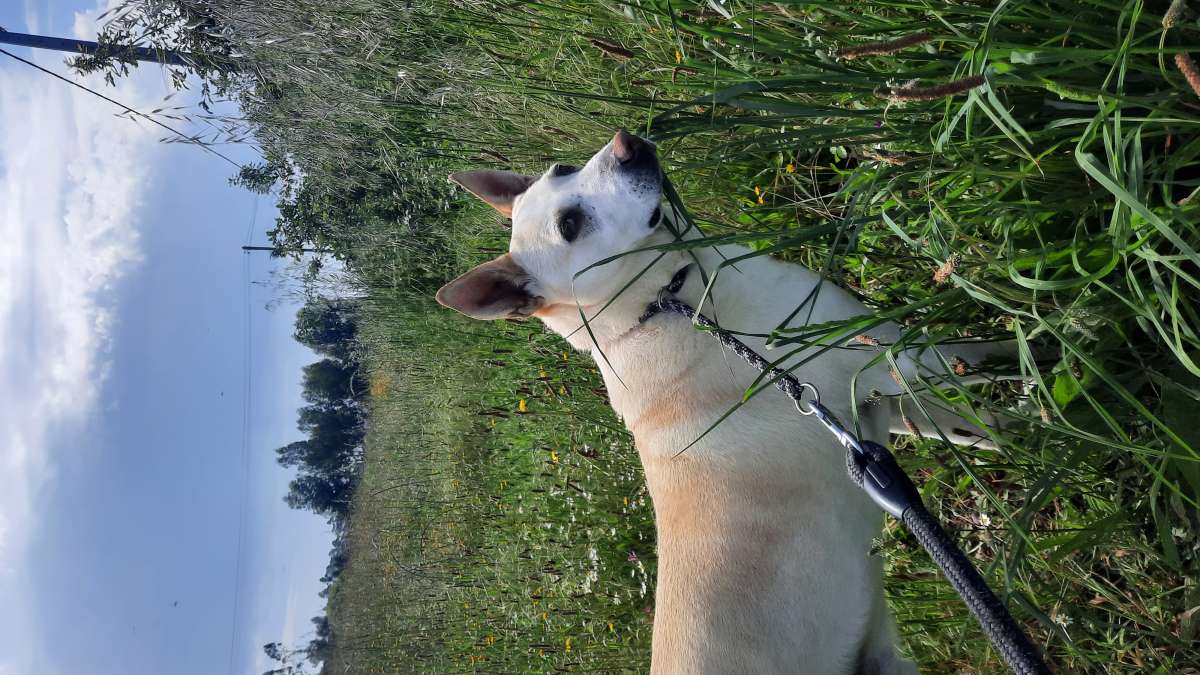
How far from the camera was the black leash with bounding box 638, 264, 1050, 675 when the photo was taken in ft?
4.01

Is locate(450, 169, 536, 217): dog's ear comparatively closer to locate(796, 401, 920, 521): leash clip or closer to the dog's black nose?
the dog's black nose

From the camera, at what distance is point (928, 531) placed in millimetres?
1448

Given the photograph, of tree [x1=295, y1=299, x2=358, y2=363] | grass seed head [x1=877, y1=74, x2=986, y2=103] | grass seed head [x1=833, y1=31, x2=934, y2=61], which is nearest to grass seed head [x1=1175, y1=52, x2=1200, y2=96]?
grass seed head [x1=877, y1=74, x2=986, y2=103]

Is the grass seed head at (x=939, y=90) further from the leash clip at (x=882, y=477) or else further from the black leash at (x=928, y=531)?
the leash clip at (x=882, y=477)

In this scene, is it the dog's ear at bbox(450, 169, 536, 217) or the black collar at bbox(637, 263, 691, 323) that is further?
the dog's ear at bbox(450, 169, 536, 217)

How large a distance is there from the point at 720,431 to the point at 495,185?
1.48 meters

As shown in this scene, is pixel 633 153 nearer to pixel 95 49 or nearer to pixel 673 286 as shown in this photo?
pixel 673 286

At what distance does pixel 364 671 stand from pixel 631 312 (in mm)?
6767

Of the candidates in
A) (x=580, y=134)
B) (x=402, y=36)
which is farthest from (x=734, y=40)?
(x=402, y=36)

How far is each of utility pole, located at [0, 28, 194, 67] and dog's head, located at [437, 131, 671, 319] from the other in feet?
13.4

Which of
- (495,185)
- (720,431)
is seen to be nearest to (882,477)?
(720,431)

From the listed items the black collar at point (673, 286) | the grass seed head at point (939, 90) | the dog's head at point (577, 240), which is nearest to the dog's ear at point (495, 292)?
the dog's head at point (577, 240)

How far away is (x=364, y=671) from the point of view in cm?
772

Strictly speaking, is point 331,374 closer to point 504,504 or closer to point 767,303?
point 504,504
